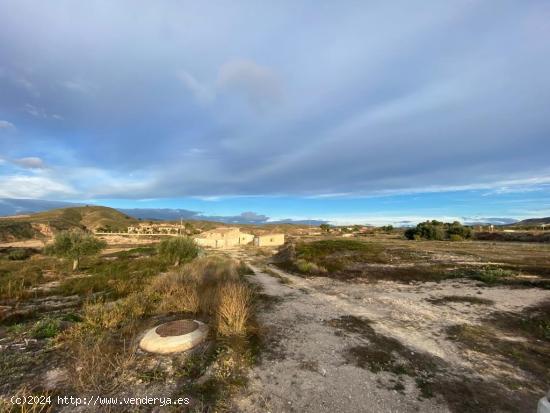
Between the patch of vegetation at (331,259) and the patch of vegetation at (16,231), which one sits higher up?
the patch of vegetation at (16,231)

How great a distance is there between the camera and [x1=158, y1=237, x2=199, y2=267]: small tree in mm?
27125

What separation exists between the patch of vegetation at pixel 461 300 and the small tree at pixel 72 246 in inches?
1146

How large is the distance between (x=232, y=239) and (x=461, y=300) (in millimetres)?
58588

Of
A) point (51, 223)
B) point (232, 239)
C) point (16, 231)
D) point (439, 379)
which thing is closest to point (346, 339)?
point (439, 379)

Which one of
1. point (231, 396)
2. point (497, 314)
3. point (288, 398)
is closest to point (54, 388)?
point (231, 396)

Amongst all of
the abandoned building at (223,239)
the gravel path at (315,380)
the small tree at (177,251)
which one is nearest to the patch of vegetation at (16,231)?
the abandoned building at (223,239)

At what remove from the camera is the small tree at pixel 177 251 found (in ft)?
89.0

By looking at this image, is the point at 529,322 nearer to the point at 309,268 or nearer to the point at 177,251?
the point at 309,268

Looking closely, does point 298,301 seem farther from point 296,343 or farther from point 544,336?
point 544,336

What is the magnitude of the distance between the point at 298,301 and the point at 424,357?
6.81 metres

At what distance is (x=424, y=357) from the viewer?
6.97m

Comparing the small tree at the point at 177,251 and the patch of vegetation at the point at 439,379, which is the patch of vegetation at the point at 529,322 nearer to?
the patch of vegetation at the point at 439,379

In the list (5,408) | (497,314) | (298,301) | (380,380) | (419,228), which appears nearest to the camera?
(5,408)

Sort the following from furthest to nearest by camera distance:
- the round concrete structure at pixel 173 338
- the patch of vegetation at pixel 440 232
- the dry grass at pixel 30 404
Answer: the patch of vegetation at pixel 440 232 < the round concrete structure at pixel 173 338 < the dry grass at pixel 30 404
